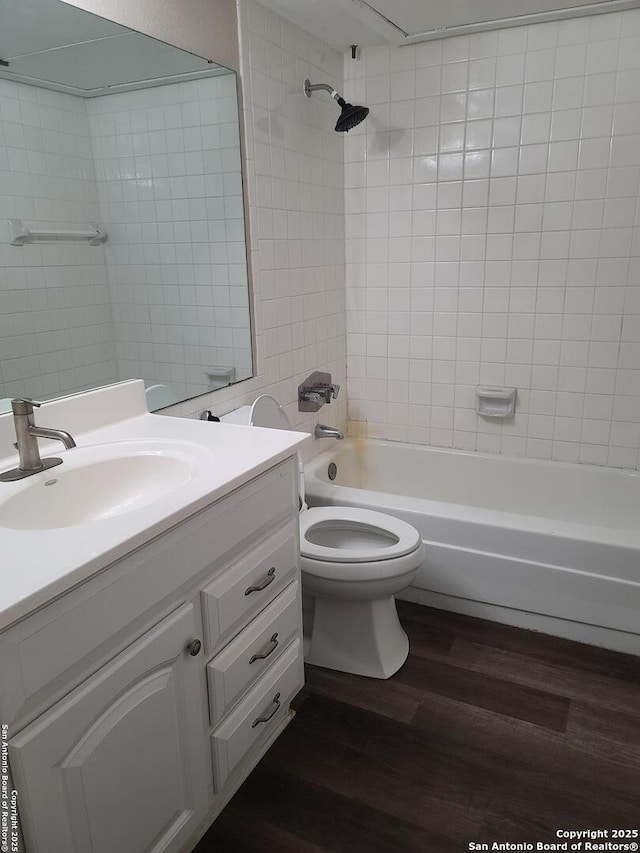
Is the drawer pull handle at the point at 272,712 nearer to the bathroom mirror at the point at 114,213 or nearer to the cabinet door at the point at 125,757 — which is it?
the cabinet door at the point at 125,757

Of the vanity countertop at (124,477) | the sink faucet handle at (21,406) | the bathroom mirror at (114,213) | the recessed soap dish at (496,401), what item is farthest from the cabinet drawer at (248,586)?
the recessed soap dish at (496,401)

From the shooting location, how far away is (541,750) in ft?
5.53

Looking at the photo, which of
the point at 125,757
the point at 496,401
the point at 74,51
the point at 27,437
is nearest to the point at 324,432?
the point at 496,401

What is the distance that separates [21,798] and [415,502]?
168cm

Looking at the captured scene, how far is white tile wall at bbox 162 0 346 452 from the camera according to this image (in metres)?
2.18

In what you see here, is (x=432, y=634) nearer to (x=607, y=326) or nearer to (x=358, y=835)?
(x=358, y=835)

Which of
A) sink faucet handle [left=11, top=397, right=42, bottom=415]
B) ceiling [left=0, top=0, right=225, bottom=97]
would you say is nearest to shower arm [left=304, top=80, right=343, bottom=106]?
ceiling [left=0, top=0, right=225, bottom=97]

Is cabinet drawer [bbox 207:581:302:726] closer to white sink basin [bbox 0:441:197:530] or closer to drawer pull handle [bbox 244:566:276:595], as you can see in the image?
drawer pull handle [bbox 244:566:276:595]

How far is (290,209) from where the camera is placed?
2.42m

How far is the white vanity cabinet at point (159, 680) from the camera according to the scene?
926 mm

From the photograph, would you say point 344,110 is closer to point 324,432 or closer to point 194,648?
point 324,432

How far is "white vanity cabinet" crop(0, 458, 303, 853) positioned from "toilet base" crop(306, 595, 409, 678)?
386 mm

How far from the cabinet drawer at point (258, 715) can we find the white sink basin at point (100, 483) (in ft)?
1.73

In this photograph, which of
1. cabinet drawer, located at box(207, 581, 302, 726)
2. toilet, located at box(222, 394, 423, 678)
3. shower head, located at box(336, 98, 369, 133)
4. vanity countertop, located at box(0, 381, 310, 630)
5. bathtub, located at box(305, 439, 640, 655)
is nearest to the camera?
vanity countertop, located at box(0, 381, 310, 630)
